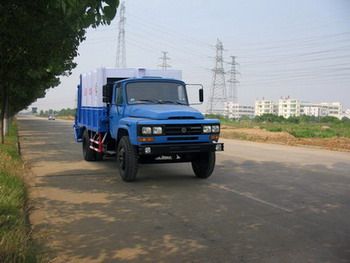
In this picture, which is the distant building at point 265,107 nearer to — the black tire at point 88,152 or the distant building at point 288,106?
the distant building at point 288,106

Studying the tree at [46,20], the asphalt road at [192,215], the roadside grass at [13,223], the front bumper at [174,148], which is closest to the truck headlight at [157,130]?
the front bumper at [174,148]

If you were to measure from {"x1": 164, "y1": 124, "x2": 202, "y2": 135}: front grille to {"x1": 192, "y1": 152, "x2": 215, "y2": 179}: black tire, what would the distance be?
3.15 ft

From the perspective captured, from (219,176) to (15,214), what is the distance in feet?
20.2

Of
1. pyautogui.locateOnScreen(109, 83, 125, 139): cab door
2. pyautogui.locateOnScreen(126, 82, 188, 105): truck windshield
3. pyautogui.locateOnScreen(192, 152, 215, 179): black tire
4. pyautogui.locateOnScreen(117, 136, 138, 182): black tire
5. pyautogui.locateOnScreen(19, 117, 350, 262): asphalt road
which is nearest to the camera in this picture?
pyautogui.locateOnScreen(19, 117, 350, 262): asphalt road

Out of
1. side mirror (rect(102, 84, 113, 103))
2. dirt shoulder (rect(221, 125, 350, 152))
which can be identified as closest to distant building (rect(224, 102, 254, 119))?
dirt shoulder (rect(221, 125, 350, 152))

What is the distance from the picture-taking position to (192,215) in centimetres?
760

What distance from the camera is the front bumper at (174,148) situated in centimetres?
1006

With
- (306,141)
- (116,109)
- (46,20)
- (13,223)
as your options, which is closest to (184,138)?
(116,109)

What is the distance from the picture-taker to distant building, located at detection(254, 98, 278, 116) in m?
158

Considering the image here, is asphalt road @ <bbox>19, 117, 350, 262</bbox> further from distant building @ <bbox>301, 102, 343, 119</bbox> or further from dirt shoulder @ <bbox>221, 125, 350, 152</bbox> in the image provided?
distant building @ <bbox>301, 102, 343, 119</bbox>

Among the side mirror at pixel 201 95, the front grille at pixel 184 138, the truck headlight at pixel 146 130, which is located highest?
the side mirror at pixel 201 95

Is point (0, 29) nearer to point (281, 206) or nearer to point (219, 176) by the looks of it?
point (281, 206)

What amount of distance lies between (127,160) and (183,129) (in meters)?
1.42

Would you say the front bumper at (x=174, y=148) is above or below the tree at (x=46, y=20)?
below
